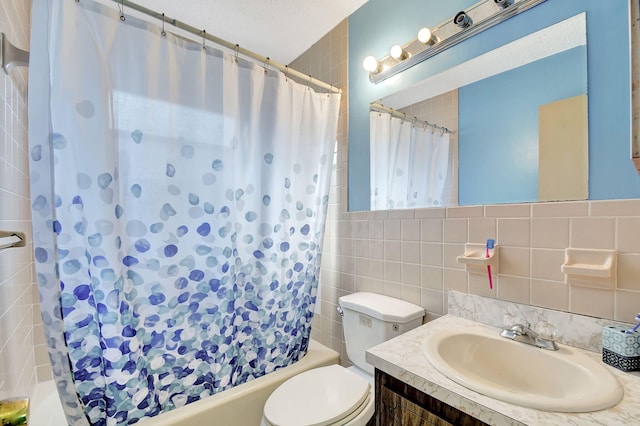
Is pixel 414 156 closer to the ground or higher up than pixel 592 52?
closer to the ground

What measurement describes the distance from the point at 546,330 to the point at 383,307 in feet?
2.06

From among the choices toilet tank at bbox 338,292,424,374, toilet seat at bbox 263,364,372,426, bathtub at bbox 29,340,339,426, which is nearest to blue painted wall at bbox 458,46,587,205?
toilet tank at bbox 338,292,424,374

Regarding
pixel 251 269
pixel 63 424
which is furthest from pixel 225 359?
pixel 63 424

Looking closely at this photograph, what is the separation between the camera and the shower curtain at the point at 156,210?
3.30ft

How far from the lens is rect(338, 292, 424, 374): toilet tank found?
1315mm

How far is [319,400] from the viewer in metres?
1.17

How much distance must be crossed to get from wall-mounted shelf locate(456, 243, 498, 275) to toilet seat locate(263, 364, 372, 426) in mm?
684

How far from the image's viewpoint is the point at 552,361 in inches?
34.1

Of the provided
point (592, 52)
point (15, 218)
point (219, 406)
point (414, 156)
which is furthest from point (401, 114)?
point (15, 218)

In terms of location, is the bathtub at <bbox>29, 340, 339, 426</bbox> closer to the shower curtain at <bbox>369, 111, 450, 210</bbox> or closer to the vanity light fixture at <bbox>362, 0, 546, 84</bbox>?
the shower curtain at <bbox>369, 111, 450, 210</bbox>

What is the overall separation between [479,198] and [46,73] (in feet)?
5.51

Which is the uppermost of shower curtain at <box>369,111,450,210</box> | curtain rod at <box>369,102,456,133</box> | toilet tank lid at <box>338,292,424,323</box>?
curtain rod at <box>369,102,456,133</box>

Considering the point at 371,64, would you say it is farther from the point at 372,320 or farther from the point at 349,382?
the point at 349,382

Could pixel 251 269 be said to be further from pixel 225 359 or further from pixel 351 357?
pixel 351 357
